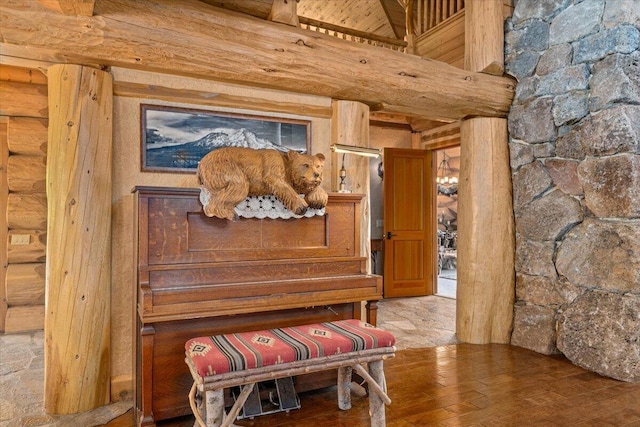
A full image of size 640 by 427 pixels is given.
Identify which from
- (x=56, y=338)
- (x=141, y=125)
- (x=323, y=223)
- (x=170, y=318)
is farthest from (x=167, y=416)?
(x=141, y=125)

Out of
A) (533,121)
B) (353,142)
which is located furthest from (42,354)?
(533,121)

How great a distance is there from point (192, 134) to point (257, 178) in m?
0.76

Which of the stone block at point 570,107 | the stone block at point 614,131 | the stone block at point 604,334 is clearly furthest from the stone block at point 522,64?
the stone block at point 604,334

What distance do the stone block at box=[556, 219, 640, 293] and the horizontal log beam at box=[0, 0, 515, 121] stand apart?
137cm

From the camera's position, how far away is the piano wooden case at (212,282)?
2232 mm

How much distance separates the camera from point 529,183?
12.4ft

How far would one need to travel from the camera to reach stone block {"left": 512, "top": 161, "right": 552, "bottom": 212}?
12.1ft

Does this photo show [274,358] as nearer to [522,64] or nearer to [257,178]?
[257,178]

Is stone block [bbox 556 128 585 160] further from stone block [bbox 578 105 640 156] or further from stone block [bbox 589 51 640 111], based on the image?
stone block [bbox 589 51 640 111]

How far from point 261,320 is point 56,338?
1239mm

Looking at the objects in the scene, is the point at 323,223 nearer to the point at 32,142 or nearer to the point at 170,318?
the point at 170,318

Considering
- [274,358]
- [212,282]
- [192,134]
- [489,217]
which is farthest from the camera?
[489,217]

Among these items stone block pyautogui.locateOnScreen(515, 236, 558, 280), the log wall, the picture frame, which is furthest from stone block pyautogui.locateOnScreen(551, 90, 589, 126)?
the log wall

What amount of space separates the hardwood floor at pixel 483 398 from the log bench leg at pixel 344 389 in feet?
0.14
